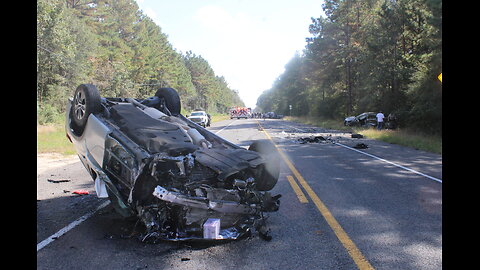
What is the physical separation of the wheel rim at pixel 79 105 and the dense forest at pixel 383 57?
1745 centimetres

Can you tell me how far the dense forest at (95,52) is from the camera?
1173 inches

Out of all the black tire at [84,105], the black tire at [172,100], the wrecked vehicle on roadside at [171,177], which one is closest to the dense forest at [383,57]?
the black tire at [172,100]

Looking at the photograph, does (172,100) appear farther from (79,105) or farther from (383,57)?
(383,57)

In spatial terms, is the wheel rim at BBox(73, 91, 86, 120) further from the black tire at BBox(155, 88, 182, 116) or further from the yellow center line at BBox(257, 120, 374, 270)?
the yellow center line at BBox(257, 120, 374, 270)

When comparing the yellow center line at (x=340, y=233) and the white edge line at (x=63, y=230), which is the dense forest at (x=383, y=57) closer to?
the yellow center line at (x=340, y=233)

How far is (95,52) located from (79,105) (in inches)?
1466

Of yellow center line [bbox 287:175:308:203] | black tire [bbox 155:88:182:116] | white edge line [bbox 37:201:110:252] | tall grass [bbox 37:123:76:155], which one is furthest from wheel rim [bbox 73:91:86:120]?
tall grass [bbox 37:123:76:155]

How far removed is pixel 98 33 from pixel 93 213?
151 ft

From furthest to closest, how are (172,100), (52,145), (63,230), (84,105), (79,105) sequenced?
(52,145)
(172,100)
(79,105)
(84,105)
(63,230)


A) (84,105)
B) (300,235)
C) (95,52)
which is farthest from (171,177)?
(95,52)

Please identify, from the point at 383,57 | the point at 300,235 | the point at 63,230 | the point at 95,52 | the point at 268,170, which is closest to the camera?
the point at 300,235

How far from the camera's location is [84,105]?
5.32 metres
